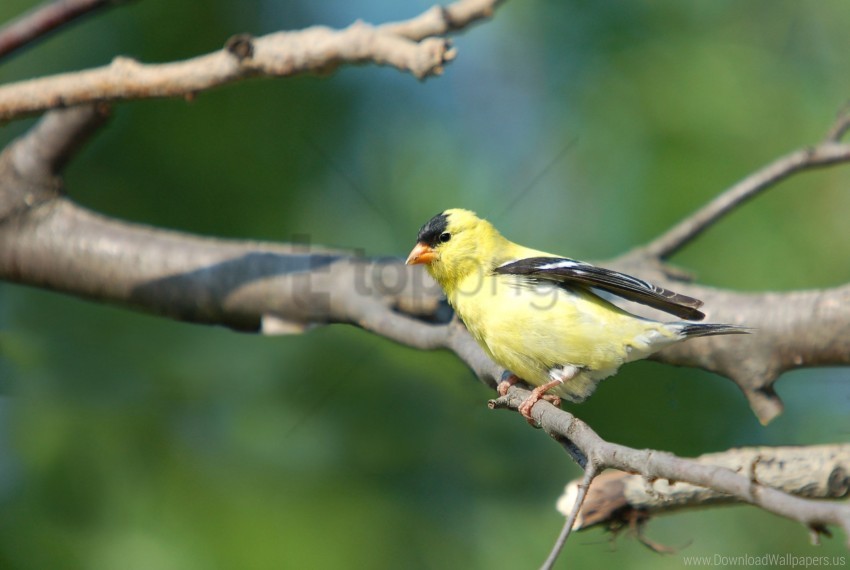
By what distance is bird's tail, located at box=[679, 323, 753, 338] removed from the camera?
256cm

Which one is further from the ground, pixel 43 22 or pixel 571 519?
pixel 43 22

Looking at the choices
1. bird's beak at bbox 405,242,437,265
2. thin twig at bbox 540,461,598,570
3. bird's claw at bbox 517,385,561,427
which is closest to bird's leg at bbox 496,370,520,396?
bird's claw at bbox 517,385,561,427

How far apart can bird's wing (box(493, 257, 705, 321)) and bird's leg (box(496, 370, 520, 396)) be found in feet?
1.25

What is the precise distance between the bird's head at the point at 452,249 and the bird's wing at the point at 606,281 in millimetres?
140

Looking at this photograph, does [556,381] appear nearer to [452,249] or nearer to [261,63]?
[452,249]

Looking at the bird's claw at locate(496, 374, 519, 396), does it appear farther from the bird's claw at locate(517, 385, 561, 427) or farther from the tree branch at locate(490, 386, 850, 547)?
the tree branch at locate(490, 386, 850, 547)

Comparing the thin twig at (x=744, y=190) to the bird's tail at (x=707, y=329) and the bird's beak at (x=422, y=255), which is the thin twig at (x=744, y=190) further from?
the bird's beak at (x=422, y=255)

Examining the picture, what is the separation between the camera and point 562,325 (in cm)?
281

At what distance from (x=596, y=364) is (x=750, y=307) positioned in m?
0.66

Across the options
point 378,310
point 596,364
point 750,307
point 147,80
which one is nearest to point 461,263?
point 378,310

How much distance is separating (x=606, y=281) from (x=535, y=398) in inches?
17.7

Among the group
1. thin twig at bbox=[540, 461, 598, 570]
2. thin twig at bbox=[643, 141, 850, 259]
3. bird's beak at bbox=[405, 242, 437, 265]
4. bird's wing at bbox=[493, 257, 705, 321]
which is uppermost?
thin twig at bbox=[643, 141, 850, 259]

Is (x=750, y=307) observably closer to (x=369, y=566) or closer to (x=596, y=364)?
(x=596, y=364)

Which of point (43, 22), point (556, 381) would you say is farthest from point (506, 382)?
point (43, 22)
